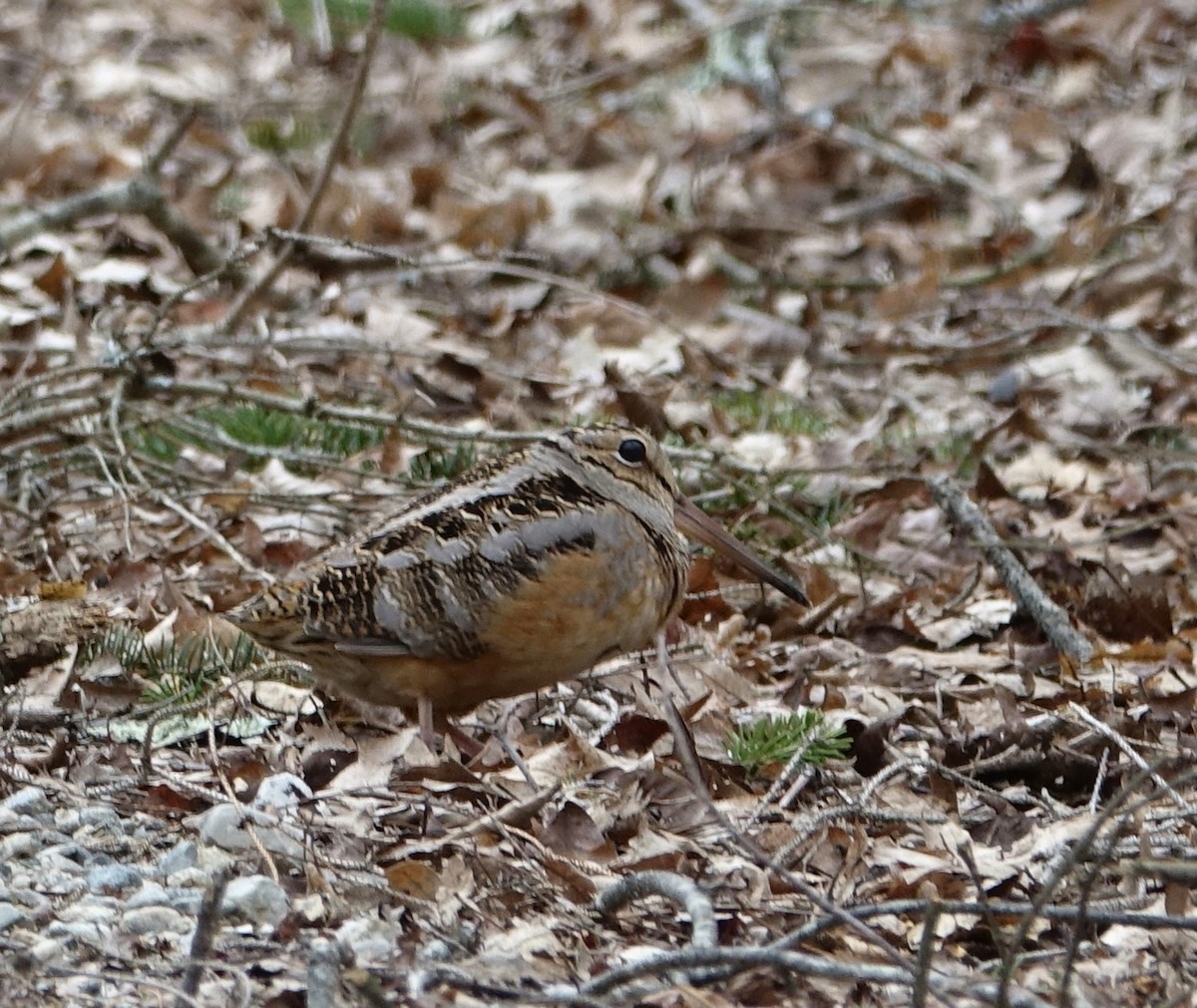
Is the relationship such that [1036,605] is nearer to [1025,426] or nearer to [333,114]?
[1025,426]

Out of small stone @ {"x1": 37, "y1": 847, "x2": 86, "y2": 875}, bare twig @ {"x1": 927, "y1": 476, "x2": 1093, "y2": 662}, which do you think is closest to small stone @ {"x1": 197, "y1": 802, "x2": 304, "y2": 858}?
small stone @ {"x1": 37, "y1": 847, "x2": 86, "y2": 875}

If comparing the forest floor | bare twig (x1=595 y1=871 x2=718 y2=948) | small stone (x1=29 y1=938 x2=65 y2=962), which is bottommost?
the forest floor

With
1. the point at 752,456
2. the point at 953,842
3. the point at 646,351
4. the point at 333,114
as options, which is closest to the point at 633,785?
the point at 953,842

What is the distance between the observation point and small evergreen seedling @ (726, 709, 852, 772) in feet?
13.3

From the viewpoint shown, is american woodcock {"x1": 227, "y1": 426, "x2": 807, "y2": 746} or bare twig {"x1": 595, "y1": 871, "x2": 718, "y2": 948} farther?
american woodcock {"x1": 227, "y1": 426, "x2": 807, "y2": 746}

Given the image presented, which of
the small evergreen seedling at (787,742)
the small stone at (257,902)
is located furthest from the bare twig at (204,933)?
the small evergreen seedling at (787,742)

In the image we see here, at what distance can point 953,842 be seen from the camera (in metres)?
3.68

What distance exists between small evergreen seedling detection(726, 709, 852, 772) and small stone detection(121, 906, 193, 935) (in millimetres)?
1358

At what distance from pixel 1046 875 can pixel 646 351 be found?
379 cm

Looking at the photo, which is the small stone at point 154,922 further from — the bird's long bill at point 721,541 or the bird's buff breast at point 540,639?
the bird's long bill at point 721,541

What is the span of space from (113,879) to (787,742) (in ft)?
4.82

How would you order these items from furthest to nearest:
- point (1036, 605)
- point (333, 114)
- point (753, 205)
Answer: point (333, 114)
point (753, 205)
point (1036, 605)

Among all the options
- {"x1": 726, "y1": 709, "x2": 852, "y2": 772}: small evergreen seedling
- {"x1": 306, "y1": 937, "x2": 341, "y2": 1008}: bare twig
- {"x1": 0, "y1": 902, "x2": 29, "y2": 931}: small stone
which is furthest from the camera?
{"x1": 726, "y1": 709, "x2": 852, "y2": 772}: small evergreen seedling

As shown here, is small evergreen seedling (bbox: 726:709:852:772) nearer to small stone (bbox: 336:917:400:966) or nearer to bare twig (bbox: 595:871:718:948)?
bare twig (bbox: 595:871:718:948)
